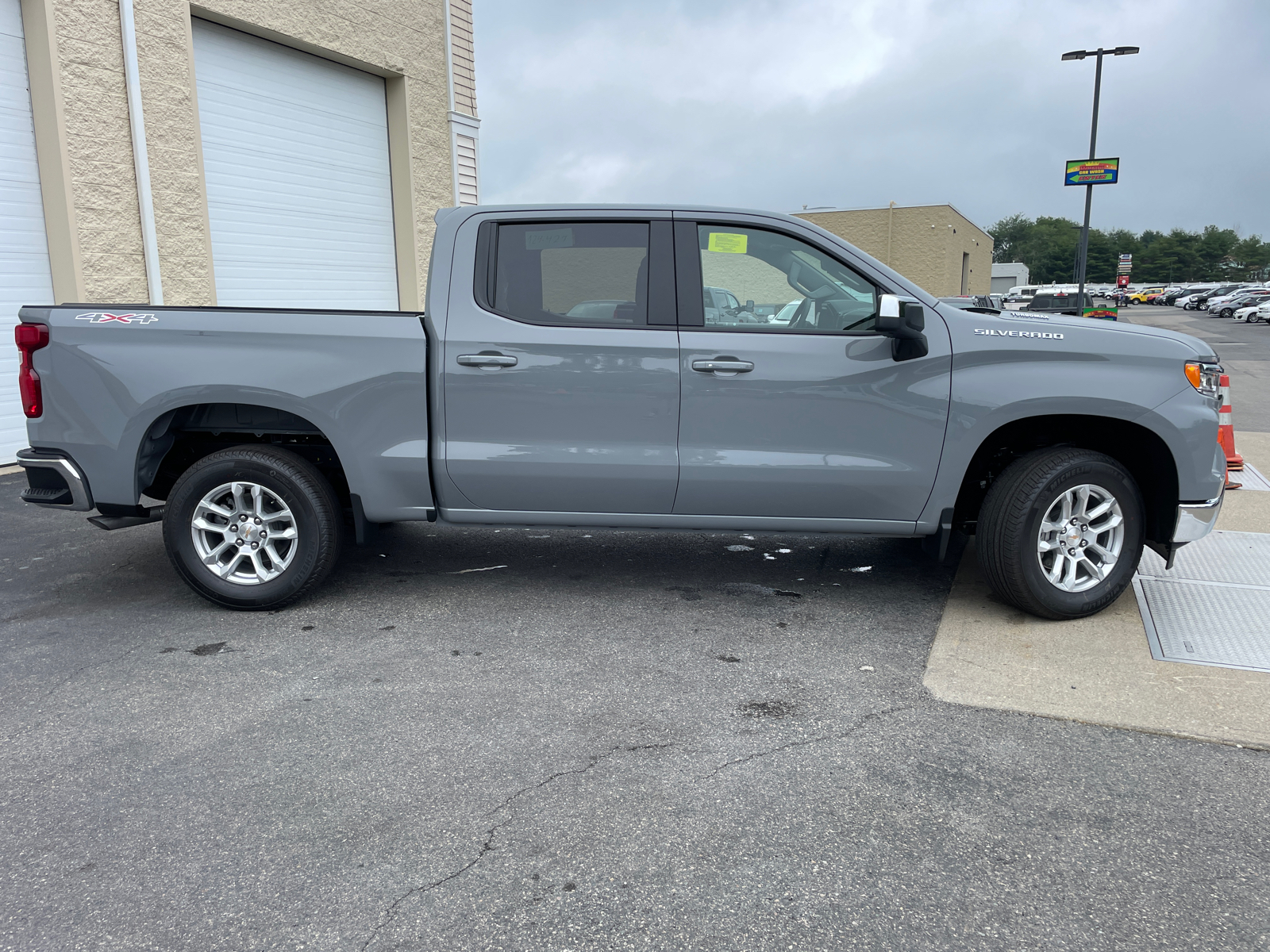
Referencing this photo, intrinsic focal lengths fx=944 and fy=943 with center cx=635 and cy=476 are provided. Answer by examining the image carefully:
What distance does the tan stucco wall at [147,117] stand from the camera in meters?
8.65

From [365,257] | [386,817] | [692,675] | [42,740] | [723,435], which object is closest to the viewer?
[386,817]

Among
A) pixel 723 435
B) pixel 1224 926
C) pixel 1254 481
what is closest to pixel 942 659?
pixel 723 435

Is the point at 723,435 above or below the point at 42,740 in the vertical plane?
above

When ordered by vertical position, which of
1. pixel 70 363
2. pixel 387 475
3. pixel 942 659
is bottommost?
pixel 942 659

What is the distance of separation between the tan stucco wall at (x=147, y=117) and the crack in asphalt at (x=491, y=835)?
25.8ft

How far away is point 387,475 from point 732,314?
1919 mm

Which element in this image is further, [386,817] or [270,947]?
[386,817]

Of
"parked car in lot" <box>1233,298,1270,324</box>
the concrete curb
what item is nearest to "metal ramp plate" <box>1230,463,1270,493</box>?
the concrete curb

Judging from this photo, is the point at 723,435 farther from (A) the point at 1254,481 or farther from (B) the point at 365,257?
(B) the point at 365,257

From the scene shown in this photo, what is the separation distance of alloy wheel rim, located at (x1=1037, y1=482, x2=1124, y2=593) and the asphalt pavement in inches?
342

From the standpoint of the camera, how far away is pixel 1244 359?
86.8 ft

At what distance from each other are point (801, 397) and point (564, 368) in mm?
1166

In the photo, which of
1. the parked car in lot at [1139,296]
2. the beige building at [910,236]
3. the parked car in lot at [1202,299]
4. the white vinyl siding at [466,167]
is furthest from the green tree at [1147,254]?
the white vinyl siding at [466,167]

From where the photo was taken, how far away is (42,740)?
3.51m
